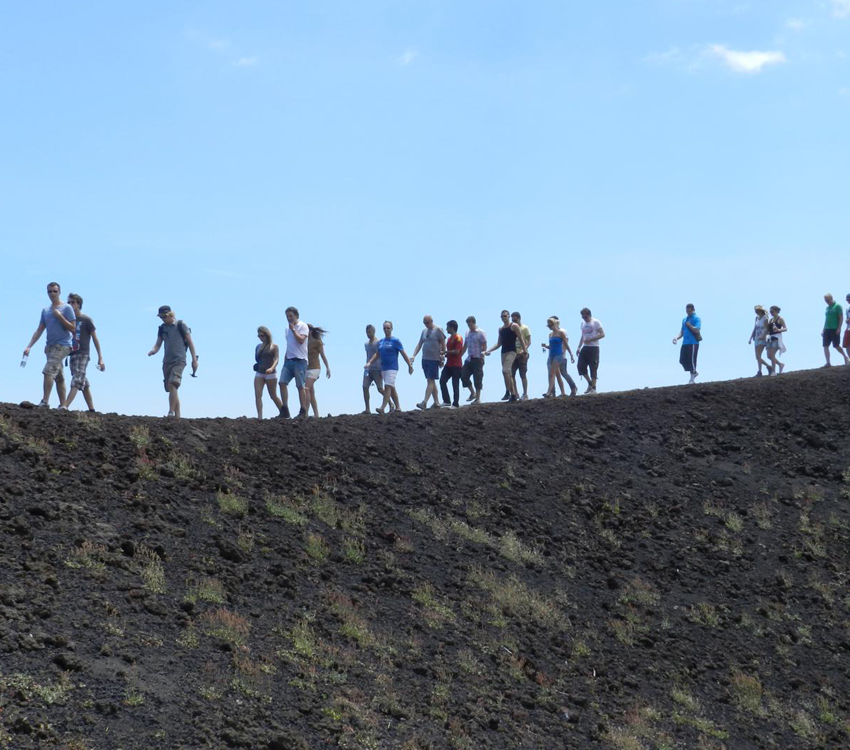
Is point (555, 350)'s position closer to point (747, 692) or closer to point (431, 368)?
point (431, 368)

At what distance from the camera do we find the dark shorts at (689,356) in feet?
87.1

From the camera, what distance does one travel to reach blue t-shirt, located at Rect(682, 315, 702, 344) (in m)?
26.1

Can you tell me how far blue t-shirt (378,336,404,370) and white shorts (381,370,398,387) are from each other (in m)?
0.10

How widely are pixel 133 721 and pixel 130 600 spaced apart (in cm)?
221

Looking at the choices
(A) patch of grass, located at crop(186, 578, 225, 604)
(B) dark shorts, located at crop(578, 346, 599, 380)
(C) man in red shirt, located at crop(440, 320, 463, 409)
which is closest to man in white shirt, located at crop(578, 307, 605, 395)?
(B) dark shorts, located at crop(578, 346, 599, 380)

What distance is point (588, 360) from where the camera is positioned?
951 inches

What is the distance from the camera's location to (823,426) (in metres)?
25.6

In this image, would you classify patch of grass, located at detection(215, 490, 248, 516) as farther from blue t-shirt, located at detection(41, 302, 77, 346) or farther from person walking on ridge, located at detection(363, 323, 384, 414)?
person walking on ridge, located at detection(363, 323, 384, 414)

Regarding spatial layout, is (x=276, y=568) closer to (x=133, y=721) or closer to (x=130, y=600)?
(x=130, y=600)

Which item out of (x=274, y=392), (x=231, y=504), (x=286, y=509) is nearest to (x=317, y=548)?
(x=286, y=509)

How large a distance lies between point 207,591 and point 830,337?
19.6 metres

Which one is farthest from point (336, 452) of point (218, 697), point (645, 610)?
point (218, 697)

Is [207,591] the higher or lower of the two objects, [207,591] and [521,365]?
the lower

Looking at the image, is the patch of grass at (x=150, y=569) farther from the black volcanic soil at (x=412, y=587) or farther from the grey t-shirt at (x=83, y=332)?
the grey t-shirt at (x=83, y=332)
